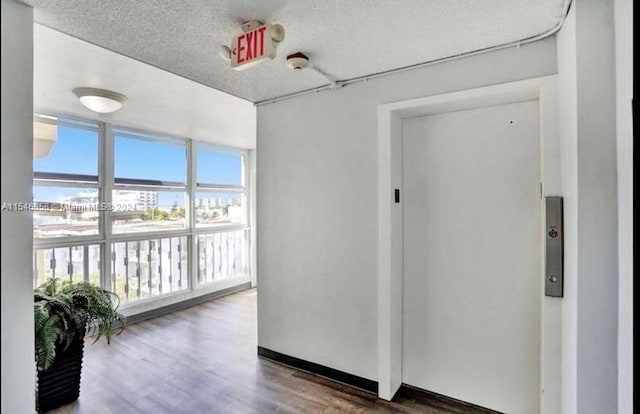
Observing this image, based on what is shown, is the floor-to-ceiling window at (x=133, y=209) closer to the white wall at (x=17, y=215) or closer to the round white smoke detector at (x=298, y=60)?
the white wall at (x=17, y=215)

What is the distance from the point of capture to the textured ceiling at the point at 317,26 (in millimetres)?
1498

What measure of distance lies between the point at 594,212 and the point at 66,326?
2.94 m

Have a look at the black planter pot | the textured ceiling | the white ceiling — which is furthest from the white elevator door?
the black planter pot

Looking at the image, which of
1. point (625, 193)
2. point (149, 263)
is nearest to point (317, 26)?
point (625, 193)

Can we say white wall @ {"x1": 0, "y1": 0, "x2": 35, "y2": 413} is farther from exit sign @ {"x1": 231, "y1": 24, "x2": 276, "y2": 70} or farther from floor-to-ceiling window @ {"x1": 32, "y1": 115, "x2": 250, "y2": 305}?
floor-to-ceiling window @ {"x1": 32, "y1": 115, "x2": 250, "y2": 305}

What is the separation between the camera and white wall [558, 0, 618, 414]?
131 cm

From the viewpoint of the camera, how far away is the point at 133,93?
2.89 metres

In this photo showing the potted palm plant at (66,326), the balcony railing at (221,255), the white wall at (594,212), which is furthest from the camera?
the balcony railing at (221,255)

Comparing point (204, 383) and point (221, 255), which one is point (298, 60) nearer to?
point (204, 383)

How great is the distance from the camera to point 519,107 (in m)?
2.01

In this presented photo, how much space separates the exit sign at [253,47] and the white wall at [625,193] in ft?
4.49

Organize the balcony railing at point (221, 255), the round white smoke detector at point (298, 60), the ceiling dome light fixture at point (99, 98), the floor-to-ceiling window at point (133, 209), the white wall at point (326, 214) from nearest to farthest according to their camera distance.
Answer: the round white smoke detector at point (298, 60)
the white wall at point (326, 214)
the ceiling dome light fixture at point (99, 98)
the floor-to-ceiling window at point (133, 209)
the balcony railing at point (221, 255)

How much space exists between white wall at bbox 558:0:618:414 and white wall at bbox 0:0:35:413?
2.44 m

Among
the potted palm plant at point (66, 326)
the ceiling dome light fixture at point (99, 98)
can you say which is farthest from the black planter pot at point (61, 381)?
the ceiling dome light fixture at point (99, 98)
